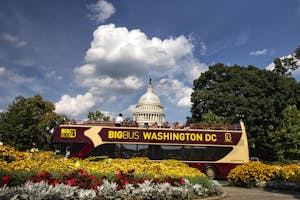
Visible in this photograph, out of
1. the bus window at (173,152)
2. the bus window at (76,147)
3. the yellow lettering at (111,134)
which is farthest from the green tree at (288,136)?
the bus window at (76,147)

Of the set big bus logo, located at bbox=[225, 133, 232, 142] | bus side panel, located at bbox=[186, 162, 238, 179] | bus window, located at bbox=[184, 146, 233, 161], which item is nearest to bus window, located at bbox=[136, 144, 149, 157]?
bus window, located at bbox=[184, 146, 233, 161]

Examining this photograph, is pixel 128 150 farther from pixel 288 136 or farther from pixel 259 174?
pixel 288 136

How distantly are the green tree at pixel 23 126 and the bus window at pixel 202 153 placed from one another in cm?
2638

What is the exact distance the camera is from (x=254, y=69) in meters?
45.2

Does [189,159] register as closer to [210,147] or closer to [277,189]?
[210,147]

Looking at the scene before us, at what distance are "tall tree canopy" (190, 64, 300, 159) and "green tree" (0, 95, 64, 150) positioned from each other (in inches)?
926

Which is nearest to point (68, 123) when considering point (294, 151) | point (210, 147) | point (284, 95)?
point (210, 147)

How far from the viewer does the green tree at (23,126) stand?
38.4 metres

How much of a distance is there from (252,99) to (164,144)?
23.6 m

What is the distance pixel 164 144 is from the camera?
20688 mm

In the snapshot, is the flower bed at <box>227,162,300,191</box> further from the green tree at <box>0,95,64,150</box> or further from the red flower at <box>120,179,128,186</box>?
the green tree at <box>0,95,64,150</box>

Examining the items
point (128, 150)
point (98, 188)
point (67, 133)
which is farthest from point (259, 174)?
point (67, 133)

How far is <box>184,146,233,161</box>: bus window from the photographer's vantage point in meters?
20.9

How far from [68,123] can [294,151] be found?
96.1 feet
